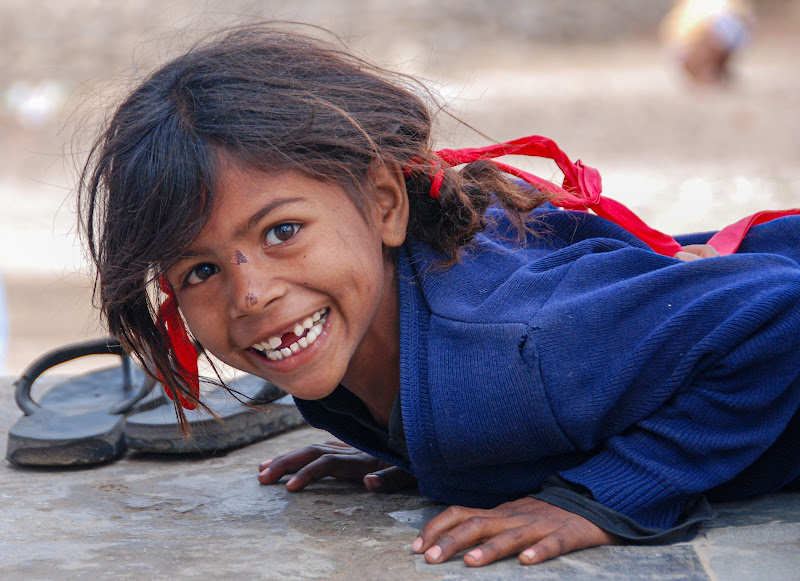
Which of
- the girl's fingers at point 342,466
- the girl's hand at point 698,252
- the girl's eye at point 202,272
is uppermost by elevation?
the girl's eye at point 202,272

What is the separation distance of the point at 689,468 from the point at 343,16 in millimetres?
12045

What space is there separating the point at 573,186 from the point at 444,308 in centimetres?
50

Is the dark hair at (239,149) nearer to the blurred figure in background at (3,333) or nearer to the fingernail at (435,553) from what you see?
the fingernail at (435,553)

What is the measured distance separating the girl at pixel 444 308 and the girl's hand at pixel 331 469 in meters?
0.25

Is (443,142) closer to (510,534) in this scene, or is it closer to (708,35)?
(510,534)

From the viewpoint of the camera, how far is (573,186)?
1.94 metres

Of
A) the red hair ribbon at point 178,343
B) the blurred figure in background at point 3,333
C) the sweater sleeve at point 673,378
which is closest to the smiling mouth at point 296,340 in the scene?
the red hair ribbon at point 178,343

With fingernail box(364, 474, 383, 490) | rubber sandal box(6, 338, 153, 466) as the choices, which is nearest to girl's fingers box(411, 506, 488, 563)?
fingernail box(364, 474, 383, 490)

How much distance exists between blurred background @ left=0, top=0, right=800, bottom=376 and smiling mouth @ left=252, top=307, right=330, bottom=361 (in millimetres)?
600

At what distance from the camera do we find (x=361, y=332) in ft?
5.38

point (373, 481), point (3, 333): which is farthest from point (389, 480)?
Result: point (3, 333)

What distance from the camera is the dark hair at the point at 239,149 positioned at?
1502 mm

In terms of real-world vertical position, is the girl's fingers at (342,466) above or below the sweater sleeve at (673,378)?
below

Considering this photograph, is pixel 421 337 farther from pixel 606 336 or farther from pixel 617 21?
pixel 617 21
